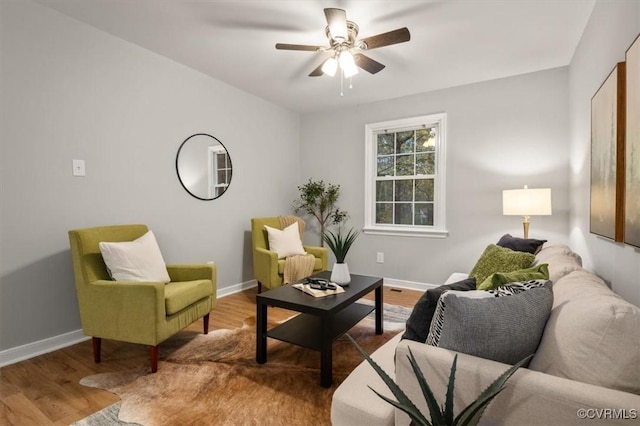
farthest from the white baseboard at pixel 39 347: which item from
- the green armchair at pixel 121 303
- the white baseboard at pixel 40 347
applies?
the green armchair at pixel 121 303

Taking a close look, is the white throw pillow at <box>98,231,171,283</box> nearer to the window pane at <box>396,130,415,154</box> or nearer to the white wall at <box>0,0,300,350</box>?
the white wall at <box>0,0,300,350</box>

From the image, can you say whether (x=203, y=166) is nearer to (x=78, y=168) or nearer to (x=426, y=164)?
(x=78, y=168)

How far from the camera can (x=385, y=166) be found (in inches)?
174

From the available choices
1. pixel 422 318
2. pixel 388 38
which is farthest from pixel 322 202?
pixel 422 318

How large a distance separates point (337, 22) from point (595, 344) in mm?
2116

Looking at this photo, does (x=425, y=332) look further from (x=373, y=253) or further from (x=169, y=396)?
(x=373, y=253)

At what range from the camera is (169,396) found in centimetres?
180

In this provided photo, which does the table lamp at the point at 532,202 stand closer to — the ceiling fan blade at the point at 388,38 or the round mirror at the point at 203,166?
the ceiling fan blade at the point at 388,38

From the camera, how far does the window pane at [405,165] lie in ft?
13.9

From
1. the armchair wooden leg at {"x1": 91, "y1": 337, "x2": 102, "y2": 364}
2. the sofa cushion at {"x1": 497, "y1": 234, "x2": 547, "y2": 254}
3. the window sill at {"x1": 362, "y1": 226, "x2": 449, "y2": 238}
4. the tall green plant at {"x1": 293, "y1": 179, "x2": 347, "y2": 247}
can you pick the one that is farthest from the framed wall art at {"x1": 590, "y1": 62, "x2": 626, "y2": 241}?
the armchair wooden leg at {"x1": 91, "y1": 337, "x2": 102, "y2": 364}

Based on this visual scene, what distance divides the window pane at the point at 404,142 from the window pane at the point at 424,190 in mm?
454

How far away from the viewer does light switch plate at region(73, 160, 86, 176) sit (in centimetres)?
251

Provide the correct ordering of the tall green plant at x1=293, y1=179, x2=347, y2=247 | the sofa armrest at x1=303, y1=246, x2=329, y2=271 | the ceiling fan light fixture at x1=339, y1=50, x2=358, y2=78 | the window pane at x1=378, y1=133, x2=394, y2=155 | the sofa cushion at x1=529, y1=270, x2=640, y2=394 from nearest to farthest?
the sofa cushion at x1=529, y1=270, x2=640, y2=394 → the ceiling fan light fixture at x1=339, y1=50, x2=358, y2=78 → the sofa armrest at x1=303, y1=246, x2=329, y2=271 → the window pane at x1=378, y1=133, x2=394, y2=155 → the tall green plant at x1=293, y1=179, x2=347, y2=247

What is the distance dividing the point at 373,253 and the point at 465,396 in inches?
136
